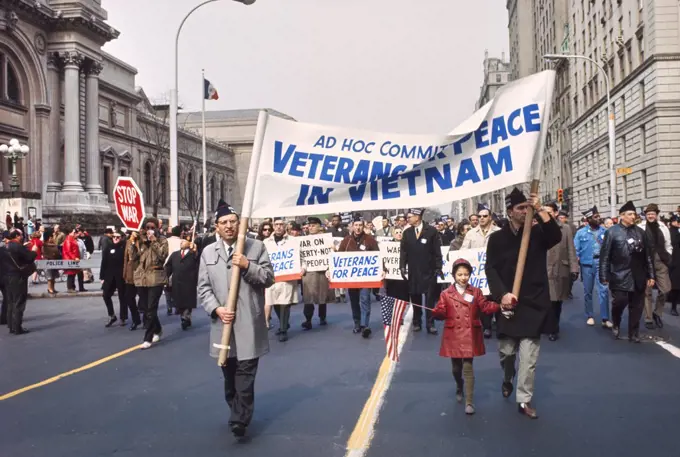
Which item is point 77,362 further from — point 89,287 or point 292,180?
point 89,287

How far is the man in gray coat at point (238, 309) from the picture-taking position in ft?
18.6

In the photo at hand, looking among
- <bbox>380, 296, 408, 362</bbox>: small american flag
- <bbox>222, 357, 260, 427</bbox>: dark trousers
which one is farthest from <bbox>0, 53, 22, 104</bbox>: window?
<bbox>222, 357, 260, 427</bbox>: dark trousers

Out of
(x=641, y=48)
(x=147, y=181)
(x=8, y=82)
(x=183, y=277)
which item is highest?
(x=641, y=48)

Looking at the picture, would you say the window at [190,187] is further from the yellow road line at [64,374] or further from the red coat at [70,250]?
the yellow road line at [64,374]

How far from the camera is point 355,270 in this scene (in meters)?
12.0

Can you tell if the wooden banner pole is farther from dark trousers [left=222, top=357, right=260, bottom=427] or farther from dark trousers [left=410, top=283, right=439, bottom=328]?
dark trousers [left=410, top=283, right=439, bottom=328]

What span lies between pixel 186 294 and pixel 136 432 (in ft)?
21.7

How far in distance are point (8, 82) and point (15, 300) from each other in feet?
110

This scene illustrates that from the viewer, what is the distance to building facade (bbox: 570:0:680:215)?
35844 mm

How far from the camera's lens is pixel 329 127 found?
5.74 metres

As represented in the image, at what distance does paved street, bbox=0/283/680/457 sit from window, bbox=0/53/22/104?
111 ft

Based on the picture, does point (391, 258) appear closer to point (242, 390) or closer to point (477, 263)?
point (477, 263)

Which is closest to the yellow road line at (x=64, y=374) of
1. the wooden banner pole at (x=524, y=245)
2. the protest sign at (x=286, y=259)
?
the protest sign at (x=286, y=259)

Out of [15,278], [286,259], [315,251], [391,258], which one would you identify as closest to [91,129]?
[15,278]
